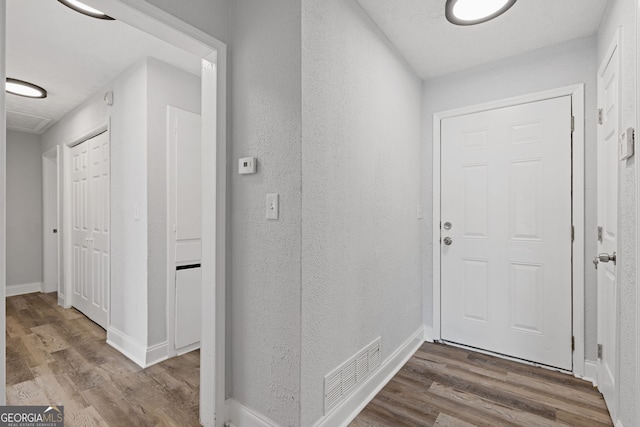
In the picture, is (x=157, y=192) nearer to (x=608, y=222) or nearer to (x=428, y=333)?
(x=428, y=333)

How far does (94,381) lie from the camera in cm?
222

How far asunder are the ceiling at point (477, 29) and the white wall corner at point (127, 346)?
2978 millimetres

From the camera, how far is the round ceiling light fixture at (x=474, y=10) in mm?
1863

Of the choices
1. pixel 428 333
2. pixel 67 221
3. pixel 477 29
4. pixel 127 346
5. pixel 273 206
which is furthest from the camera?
pixel 67 221

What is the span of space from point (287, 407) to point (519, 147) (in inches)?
97.3

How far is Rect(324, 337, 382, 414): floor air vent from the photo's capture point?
5.51 feet

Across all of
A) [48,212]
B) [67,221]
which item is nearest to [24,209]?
[48,212]

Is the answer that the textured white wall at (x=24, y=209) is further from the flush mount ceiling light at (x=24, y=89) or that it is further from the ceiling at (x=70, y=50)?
the flush mount ceiling light at (x=24, y=89)

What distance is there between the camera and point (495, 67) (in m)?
2.61

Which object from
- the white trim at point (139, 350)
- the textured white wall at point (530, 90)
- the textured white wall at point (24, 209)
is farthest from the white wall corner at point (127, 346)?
the textured white wall at point (24, 209)

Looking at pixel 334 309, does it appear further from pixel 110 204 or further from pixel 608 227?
pixel 110 204

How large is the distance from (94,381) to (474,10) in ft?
11.5

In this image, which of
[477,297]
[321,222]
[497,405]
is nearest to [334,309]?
[321,222]

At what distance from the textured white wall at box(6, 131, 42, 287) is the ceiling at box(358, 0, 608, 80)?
562cm
